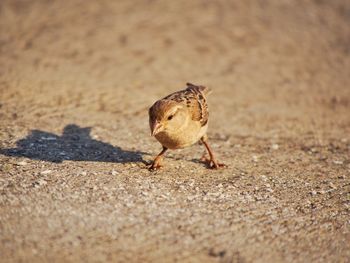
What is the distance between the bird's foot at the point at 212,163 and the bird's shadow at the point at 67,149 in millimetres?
932

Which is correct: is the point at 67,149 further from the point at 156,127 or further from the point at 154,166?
the point at 156,127

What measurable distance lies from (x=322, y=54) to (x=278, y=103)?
137 inches

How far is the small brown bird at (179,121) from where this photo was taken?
596cm

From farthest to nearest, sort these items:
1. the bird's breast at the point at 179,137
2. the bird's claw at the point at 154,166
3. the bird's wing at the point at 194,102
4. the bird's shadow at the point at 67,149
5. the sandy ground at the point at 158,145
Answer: the bird's shadow at the point at 67,149 < the bird's claw at the point at 154,166 < the bird's wing at the point at 194,102 < the bird's breast at the point at 179,137 < the sandy ground at the point at 158,145

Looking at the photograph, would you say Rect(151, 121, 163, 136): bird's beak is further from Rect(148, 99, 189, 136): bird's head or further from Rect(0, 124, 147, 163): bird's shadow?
Rect(0, 124, 147, 163): bird's shadow

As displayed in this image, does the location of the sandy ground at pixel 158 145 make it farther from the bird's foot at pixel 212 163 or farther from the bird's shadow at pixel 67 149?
the bird's foot at pixel 212 163

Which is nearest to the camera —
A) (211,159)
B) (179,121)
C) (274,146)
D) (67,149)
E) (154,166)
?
(179,121)

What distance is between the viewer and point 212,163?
6992mm

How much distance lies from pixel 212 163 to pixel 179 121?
3.60 feet

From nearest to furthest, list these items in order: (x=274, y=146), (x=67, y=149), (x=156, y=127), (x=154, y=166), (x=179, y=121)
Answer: (x=156, y=127) < (x=179, y=121) < (x=154, y=166) < (x=67, y=149) < (x=274, y=146)

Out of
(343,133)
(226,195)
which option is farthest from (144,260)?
(343,133)

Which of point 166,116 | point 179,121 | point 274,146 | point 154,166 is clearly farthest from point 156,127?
point 274,146

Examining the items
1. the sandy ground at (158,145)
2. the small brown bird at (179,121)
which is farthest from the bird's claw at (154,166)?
the sandy ground at (158,145)

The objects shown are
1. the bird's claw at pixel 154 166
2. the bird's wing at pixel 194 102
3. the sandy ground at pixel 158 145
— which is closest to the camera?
the sandy ground at pixel 158 145
